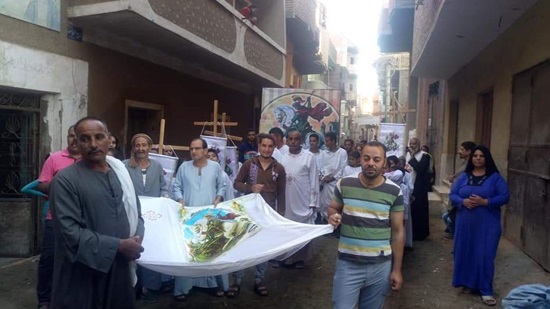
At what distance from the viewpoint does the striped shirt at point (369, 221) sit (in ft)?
10.7

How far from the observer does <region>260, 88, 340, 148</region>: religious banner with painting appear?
9.59 metres

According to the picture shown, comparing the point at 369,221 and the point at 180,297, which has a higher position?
the point at 369,221

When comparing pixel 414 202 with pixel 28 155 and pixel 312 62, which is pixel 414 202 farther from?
pixel 312 62

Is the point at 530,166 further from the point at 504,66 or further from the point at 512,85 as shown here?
the point at 504,66

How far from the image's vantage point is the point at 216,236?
443 cm

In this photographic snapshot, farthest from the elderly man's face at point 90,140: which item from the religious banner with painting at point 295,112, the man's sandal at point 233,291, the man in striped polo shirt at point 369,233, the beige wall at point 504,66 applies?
the religious banner with painting at point 295,112

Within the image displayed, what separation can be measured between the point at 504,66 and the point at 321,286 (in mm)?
4902

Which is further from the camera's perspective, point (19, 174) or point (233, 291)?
point (19, 174)

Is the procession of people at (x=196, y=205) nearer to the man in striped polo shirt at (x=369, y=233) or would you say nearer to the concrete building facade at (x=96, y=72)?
the man in striped polo shirt at (x=369, y=233)

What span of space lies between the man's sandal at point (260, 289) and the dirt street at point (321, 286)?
48 millimetres

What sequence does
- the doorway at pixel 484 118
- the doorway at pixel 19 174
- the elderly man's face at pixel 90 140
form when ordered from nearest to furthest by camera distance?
the elderly man's face at pixel 90 140 → the doorway at pixel 19 174 → the doorway at pixel 484 118

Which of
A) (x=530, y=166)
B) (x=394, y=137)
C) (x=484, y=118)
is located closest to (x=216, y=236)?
(x=530, y=166)

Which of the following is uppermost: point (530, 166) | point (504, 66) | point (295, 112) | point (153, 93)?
point (504, 66)

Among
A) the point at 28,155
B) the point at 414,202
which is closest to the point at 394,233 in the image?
the point at 414,202
